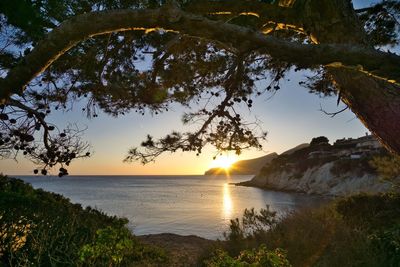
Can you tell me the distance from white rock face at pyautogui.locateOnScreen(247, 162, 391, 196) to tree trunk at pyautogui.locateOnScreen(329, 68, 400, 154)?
37.6 m

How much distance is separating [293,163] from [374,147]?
23.0m

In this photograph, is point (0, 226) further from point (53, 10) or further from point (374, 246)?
point (374, 246)

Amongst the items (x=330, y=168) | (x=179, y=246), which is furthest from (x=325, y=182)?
(x=179, y=246)

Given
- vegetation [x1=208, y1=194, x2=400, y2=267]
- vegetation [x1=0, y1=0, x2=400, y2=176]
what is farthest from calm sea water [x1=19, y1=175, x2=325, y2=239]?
vegetation [x1=0, y1=0, x2=400, y2=176]

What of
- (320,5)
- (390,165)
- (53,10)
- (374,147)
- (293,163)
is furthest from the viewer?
(293,163)

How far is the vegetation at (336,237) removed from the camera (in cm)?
653

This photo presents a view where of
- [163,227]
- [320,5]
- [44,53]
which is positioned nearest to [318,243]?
[320,5]

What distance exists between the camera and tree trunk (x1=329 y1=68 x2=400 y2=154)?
4.47 metres

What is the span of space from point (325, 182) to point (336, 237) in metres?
57.3

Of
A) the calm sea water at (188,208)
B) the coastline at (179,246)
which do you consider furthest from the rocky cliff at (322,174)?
the coastline at (179,246)

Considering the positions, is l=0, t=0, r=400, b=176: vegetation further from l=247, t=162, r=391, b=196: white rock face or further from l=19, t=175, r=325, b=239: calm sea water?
l=247, t=162, r=391, b=196: white rock face

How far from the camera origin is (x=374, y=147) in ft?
203

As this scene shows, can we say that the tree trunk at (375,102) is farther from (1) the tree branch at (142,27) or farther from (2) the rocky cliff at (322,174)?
(2) the rocky cliff at (322,174)

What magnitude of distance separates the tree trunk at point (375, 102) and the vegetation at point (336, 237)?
6.27 ft
